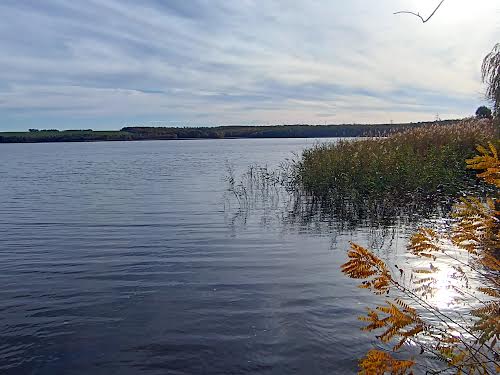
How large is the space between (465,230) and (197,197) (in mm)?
20821

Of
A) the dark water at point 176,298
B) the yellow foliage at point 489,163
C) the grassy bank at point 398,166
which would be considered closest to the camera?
the yellow foliage at point 489,163

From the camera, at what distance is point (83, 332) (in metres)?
7.45

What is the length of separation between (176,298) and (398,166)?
474 inches

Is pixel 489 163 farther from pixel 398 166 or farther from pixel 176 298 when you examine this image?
pixel 398 166

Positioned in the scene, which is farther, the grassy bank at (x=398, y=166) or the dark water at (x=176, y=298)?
the grassy bank at (x=398, y=166)

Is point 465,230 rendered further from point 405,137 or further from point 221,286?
point 405,137

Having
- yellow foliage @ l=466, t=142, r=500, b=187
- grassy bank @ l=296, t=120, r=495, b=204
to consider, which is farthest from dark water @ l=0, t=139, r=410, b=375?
grassy bank @ l=296, t=120, r=495, b=204

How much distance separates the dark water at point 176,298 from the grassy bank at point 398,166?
422cm

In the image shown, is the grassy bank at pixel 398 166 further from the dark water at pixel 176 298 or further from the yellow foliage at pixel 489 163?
the yellow foliage at pixel 489 163

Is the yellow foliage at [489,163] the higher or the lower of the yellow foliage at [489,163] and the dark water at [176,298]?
the higher

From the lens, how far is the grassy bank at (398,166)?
60.1ft

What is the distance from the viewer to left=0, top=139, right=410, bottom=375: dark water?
21.7 ft

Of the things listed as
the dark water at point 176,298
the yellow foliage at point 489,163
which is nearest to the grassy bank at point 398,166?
the dark water at point 176,298

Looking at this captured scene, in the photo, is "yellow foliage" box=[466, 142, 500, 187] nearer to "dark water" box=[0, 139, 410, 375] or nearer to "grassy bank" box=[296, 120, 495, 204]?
"dark water" box=[0, 139, 410, 375]
